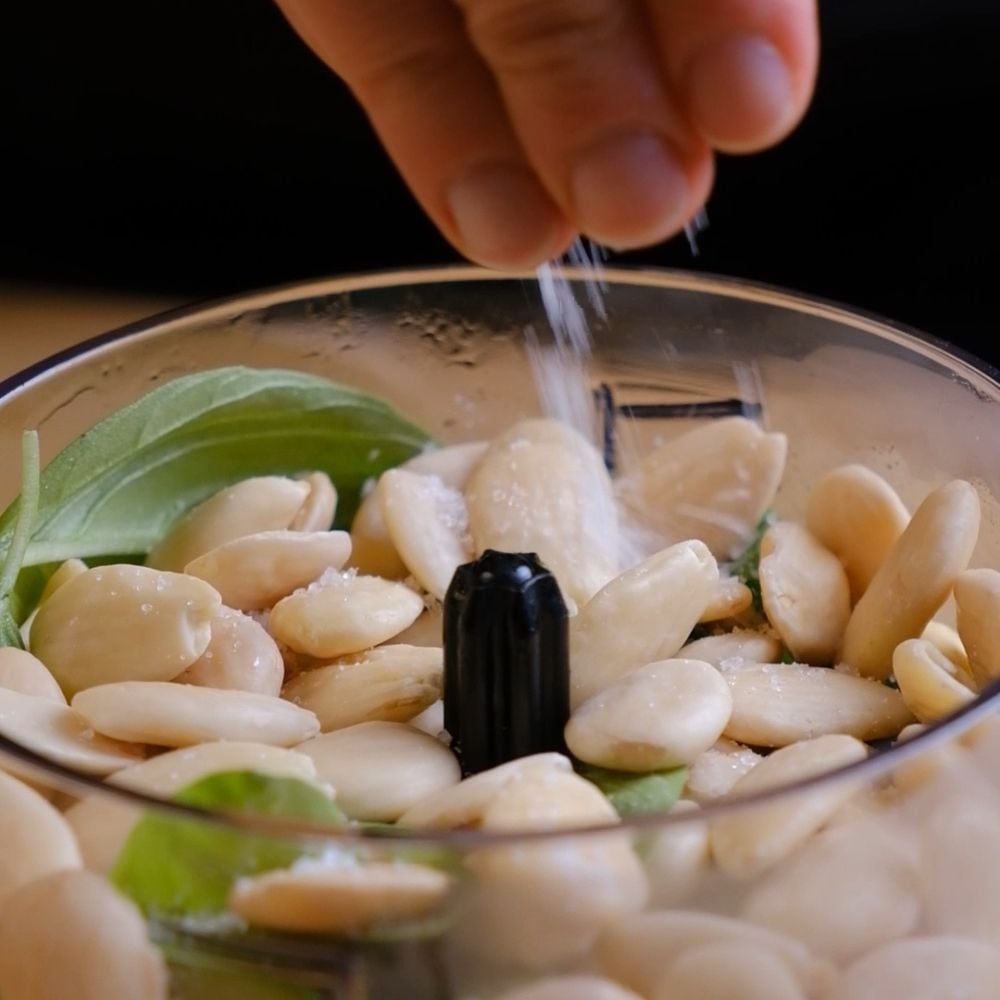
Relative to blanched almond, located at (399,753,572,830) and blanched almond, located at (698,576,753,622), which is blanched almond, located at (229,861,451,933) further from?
blanched almond, located at (698,576,753,622)

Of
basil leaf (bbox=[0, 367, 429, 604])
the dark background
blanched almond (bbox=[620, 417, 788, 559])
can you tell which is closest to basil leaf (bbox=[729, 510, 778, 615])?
blanched almond (bbox=[620, 417, 788, 559])

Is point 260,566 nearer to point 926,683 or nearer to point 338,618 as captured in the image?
point 338,618

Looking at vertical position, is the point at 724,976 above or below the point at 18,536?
below

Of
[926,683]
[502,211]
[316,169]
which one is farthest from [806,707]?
[316,169]

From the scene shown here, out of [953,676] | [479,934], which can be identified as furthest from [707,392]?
[479,934]

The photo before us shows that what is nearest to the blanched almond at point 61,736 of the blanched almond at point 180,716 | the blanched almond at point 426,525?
the blanched almond at point 180,716

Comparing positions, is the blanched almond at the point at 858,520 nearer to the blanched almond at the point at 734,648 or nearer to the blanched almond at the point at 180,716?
the blanched almond at the point at 734,648

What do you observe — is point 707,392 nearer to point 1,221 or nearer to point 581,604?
point 581,604
